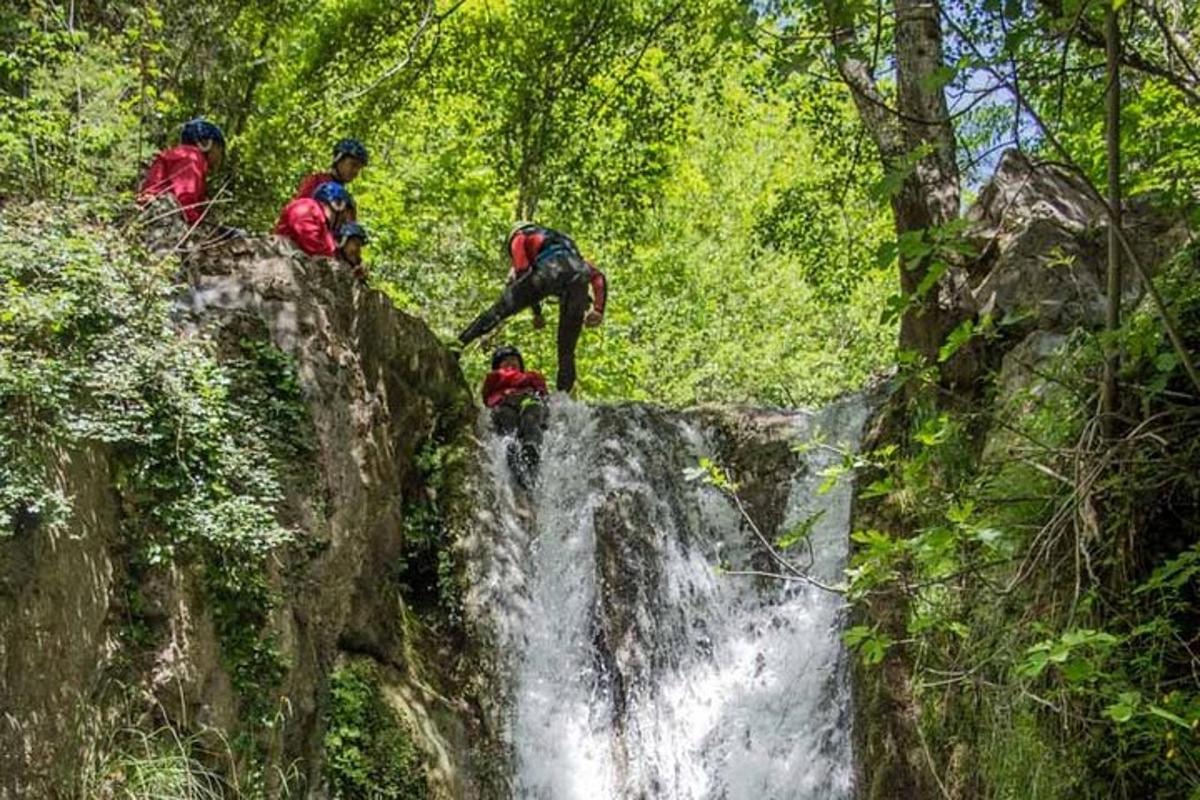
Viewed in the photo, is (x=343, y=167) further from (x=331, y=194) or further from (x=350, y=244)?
(x=350, y=244)

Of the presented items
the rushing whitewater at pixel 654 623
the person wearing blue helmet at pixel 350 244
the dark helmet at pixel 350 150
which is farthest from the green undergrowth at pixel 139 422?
the rushing whitewater at pixel 654 623

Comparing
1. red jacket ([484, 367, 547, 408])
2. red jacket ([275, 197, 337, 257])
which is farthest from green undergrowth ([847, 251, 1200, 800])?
red jacket ([484, 367, 547, 408])

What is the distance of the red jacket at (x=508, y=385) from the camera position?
371 inches

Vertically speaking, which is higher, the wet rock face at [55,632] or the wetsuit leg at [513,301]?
the wetsuit leg at [513,301]

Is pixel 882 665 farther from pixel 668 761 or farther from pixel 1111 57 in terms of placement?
pixel 1111 57

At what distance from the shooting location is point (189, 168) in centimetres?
684

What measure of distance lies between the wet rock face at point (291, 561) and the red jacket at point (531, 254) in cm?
113

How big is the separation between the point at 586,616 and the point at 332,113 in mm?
5330

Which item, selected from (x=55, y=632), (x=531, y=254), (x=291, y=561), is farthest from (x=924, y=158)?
(x=55, y=632)

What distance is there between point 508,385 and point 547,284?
907mm

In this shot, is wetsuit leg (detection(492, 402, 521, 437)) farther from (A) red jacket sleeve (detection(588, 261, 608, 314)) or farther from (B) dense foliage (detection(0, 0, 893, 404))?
(B) dense foliage (detection(0, 0, 893, 404))

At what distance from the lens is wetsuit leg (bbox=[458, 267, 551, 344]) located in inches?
363

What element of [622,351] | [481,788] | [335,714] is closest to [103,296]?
[335,714]

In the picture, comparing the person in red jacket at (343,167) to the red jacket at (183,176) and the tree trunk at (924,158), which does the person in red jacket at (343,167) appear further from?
the tree trunk at (924,158)
